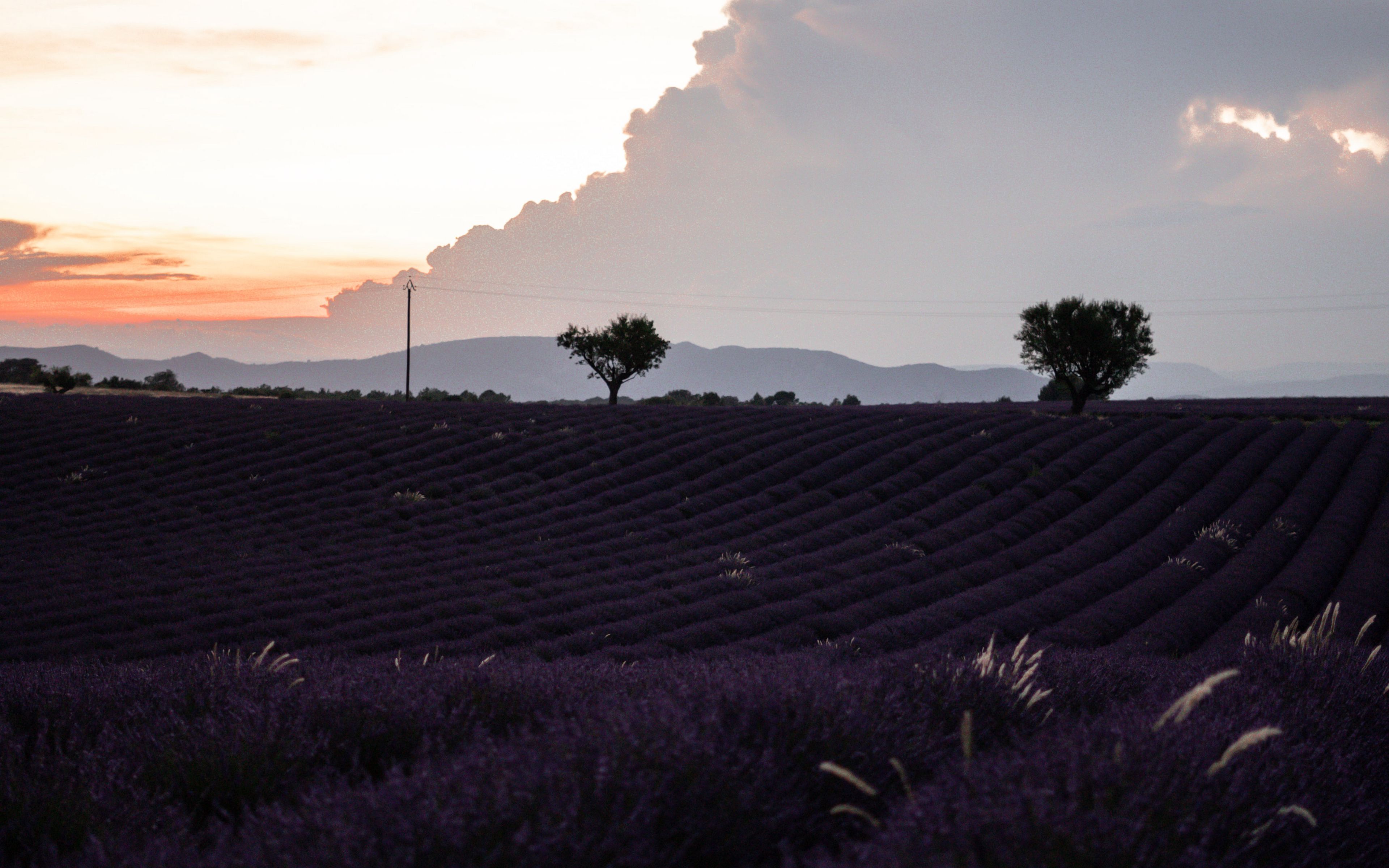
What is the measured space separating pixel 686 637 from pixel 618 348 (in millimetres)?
34148

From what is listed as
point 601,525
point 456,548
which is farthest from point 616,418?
point 456,548

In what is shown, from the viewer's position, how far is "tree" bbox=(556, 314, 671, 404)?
4338 cm

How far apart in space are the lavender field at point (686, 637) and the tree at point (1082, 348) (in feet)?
24.3

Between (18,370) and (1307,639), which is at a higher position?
(18,370)

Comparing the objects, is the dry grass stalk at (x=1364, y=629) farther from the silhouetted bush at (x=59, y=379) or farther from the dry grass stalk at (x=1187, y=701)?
the silhouetted bush at (x=59, y=379)

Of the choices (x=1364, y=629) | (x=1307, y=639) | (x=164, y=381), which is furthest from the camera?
(x=164, y=381)

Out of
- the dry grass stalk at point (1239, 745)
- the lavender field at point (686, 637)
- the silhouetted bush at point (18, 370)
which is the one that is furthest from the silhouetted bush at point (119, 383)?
the dry grass stalk at point (1239, 745)

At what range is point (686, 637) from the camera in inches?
392

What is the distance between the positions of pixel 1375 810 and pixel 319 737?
417 cm

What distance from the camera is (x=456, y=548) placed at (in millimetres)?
14469

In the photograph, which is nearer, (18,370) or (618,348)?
(618,348)

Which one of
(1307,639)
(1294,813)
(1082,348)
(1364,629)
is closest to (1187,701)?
(1294,813)

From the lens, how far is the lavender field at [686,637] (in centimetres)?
260

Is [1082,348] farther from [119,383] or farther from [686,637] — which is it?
[119,383]
